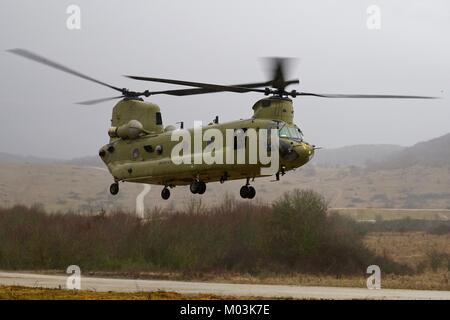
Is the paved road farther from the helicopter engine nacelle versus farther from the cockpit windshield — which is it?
the cockpit windshield

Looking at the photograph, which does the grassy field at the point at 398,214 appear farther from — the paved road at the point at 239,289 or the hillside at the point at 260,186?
the paved road at the point at 239,289

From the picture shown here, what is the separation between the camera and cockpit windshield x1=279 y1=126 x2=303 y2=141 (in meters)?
31.3

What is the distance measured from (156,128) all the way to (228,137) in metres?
5.46

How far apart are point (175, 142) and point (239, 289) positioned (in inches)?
503

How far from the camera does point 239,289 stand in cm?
4397

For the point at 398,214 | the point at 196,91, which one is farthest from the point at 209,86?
the point at 398,214

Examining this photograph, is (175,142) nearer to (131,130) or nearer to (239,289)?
(131,130)

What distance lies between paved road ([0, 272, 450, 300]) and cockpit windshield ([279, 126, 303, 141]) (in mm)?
8608

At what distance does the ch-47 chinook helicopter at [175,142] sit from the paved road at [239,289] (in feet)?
21.6

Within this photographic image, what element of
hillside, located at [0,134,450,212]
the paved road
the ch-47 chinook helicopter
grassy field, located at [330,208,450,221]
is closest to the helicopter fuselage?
the ch-47 chinook helicopter

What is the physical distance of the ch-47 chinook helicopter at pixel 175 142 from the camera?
31.3 m
